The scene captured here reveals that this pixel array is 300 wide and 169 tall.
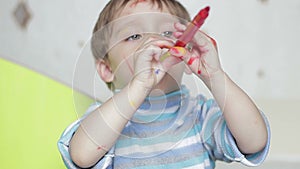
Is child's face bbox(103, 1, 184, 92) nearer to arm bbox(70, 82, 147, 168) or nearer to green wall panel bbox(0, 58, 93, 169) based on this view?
arm bbox(70, 82, 147, 168)

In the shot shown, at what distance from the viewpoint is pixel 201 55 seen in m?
0.48

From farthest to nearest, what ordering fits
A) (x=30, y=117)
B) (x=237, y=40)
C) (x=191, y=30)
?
(x=237, y=40) < (x=30, y=117) < (x=191, y=30)

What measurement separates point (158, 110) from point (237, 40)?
1.77ft

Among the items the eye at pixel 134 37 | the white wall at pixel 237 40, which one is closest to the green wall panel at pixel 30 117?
the white wall at pixel 237 40

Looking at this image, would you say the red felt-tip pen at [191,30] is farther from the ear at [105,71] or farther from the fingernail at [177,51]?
the ear at [105,71]

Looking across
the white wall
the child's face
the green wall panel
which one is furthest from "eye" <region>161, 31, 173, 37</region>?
the white wall

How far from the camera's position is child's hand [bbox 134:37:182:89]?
0.46m

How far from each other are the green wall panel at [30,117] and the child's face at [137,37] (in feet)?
0.89

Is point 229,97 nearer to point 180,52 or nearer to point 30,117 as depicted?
point 180,52

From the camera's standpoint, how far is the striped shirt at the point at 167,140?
53 centimetres

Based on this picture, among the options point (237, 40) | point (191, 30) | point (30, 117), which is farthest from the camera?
point (237, 40)

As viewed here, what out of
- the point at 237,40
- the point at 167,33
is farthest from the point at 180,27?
the point at 237,40

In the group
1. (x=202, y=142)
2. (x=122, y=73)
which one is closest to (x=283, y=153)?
(x=202, y=142)

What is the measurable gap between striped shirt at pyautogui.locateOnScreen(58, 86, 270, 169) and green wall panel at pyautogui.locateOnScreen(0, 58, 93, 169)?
0.73 ft
